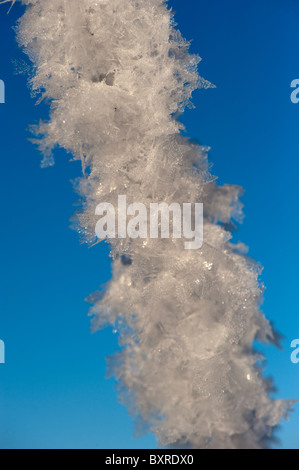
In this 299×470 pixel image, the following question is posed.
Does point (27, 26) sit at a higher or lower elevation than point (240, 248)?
higher

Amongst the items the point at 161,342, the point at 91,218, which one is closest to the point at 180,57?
the point at 91,218

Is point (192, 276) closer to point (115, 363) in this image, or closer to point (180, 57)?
point (115, 363)
